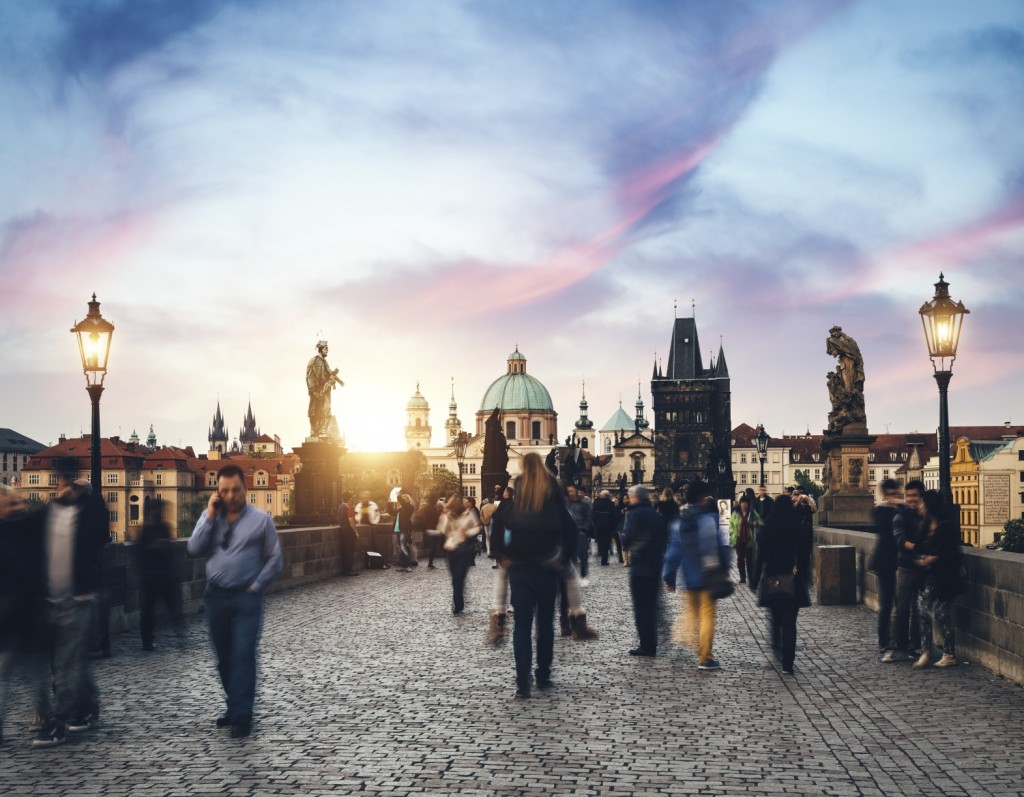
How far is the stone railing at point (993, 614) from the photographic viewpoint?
9516 millimetres

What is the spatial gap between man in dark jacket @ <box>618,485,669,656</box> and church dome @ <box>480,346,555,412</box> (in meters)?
165

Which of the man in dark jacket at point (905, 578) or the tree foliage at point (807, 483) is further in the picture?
the tree foliage at point (807, 483)

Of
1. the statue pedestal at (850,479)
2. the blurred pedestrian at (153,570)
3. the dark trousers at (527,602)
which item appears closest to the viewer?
the dark trousers at (527,602)

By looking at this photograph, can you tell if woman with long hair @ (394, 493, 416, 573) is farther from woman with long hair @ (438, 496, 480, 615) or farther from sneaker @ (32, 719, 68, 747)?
sneaker @ (32, 719, 68, 747)

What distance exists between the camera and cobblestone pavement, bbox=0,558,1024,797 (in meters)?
6.38

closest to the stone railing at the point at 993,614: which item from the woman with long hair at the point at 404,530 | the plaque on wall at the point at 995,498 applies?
the woman with long hair at the point at 404,530

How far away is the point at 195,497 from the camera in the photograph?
502 feet

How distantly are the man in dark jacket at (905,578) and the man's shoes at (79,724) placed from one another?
6638 mm

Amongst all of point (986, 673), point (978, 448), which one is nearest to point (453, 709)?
point (986, 673)

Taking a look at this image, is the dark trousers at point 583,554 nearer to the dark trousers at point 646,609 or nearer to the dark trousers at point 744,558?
the dark trousers at point 744,558

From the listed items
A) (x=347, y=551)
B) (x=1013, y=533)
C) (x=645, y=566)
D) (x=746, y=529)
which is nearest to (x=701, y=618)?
(x=645, y=566)

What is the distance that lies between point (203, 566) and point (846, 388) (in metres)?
13.8

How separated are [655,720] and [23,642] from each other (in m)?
3.85

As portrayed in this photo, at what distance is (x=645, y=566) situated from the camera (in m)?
11.5
